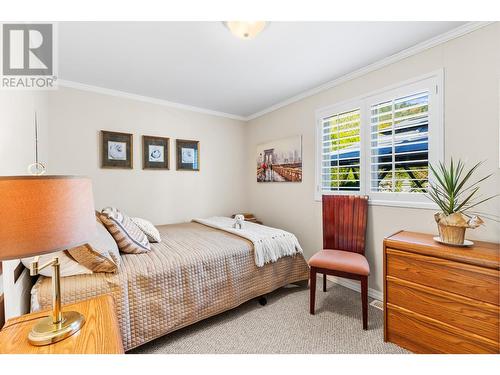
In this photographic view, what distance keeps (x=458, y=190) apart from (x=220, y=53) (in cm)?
220

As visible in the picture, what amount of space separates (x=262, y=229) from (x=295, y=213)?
2.37 ft

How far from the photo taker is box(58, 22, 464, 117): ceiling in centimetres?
169

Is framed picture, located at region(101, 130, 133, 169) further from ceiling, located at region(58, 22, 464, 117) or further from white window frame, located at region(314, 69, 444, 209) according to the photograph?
white window frame, located at region(314, 69, 444, 209)

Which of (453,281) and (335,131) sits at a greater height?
(335,131)

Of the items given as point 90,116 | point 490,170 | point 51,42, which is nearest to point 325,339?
point 490,170

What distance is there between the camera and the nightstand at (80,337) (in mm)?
833

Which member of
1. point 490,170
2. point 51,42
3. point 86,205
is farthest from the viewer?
point 51,42

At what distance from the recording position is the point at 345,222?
2.36 m

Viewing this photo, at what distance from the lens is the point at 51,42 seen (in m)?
1.80

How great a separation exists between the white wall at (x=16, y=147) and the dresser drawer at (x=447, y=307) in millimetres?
2301

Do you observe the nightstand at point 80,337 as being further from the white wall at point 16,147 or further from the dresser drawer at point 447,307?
the dresser drawer at point 447,307

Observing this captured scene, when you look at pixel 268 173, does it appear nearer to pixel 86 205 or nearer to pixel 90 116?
pixel 90 116

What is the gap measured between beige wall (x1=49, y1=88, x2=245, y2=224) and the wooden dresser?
2669mm

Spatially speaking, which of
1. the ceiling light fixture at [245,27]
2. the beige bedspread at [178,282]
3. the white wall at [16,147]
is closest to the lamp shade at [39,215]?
the white wall at [16,147]
